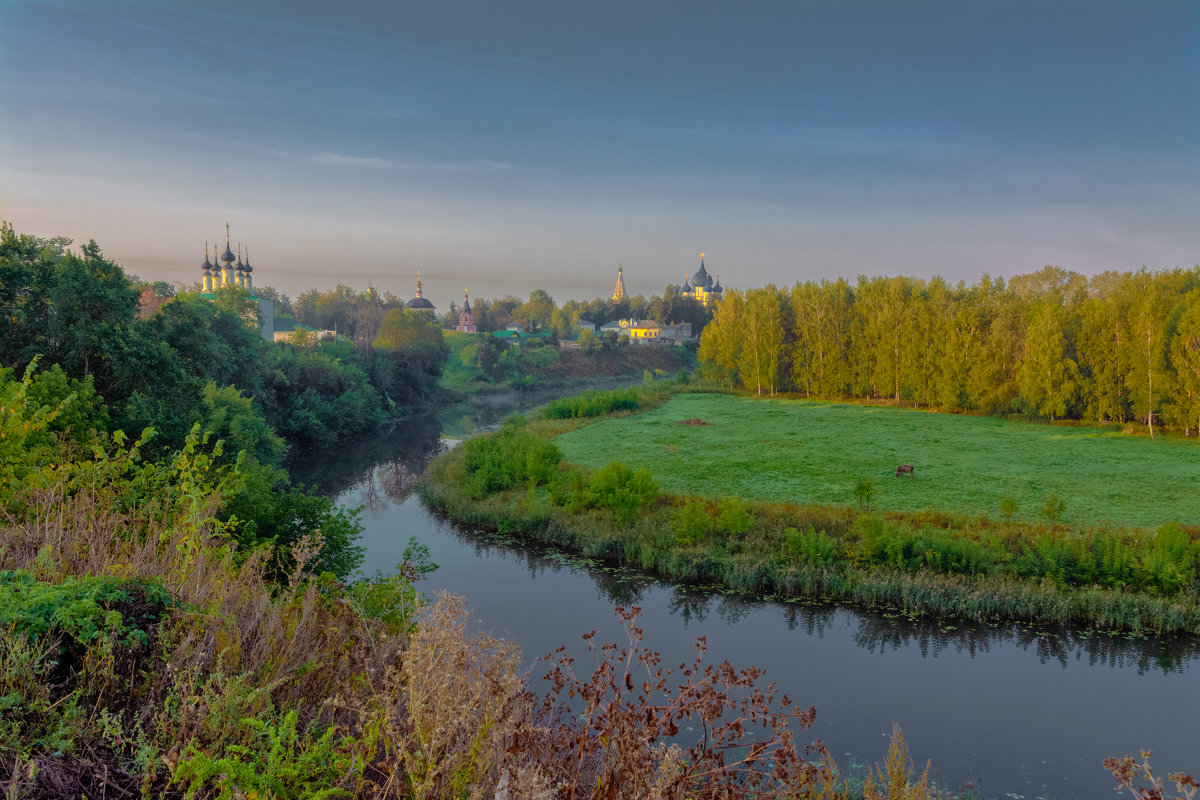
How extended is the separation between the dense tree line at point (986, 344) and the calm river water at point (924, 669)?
994 inches

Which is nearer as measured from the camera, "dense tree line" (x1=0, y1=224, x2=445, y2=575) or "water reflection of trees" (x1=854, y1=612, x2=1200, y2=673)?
"dense tree line" (x1=0, y1=224, x2=445, y2=575)

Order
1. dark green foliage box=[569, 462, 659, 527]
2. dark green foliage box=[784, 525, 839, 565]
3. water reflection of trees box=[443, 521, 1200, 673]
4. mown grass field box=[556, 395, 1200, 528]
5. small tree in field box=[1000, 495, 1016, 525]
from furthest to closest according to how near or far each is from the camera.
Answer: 1. mown grass field box=[556, 395, 1200, 528]
2. dark green foliage box=[569, 462, 659, 527]
3. small tree in field box=[1000, 495, 1016, 525]
4. dark green foliage box=[784, 525, 839, 565]
5. water reflection of trees box=[443, 521, 1200, 673]

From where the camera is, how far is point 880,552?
1372cm

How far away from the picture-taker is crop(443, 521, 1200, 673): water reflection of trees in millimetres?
10820

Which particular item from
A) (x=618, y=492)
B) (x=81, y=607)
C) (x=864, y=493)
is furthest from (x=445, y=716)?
(x=864, y=493)

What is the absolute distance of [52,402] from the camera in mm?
9734

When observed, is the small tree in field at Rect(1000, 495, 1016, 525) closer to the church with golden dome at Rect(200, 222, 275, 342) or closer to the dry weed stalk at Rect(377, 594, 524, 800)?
the dry weed stalk at Rect(377, 594, 524, 800)

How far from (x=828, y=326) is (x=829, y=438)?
21112mm

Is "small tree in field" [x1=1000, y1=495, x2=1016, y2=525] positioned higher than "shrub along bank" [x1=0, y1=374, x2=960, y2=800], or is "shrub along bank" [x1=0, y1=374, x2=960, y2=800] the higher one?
"shrub along bank" [x1=0, y1=374, x2=960, y2=800]

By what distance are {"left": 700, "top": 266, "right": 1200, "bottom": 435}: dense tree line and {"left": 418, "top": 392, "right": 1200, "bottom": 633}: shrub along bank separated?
69.1 feet

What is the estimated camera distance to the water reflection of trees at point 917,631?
10.8 meters

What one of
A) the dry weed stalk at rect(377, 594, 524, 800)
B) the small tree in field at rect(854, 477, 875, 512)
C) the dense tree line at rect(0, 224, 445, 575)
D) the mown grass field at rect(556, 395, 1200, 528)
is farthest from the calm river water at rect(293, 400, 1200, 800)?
the mown grass field at rect(556, 395, 1200, 528)

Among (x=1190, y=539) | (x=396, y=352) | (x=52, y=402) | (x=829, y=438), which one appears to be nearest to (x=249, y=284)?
(x=396, y=352)

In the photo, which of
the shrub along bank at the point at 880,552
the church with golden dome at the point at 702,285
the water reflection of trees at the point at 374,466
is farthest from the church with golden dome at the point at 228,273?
the church with golden dome at the point at 702,285
